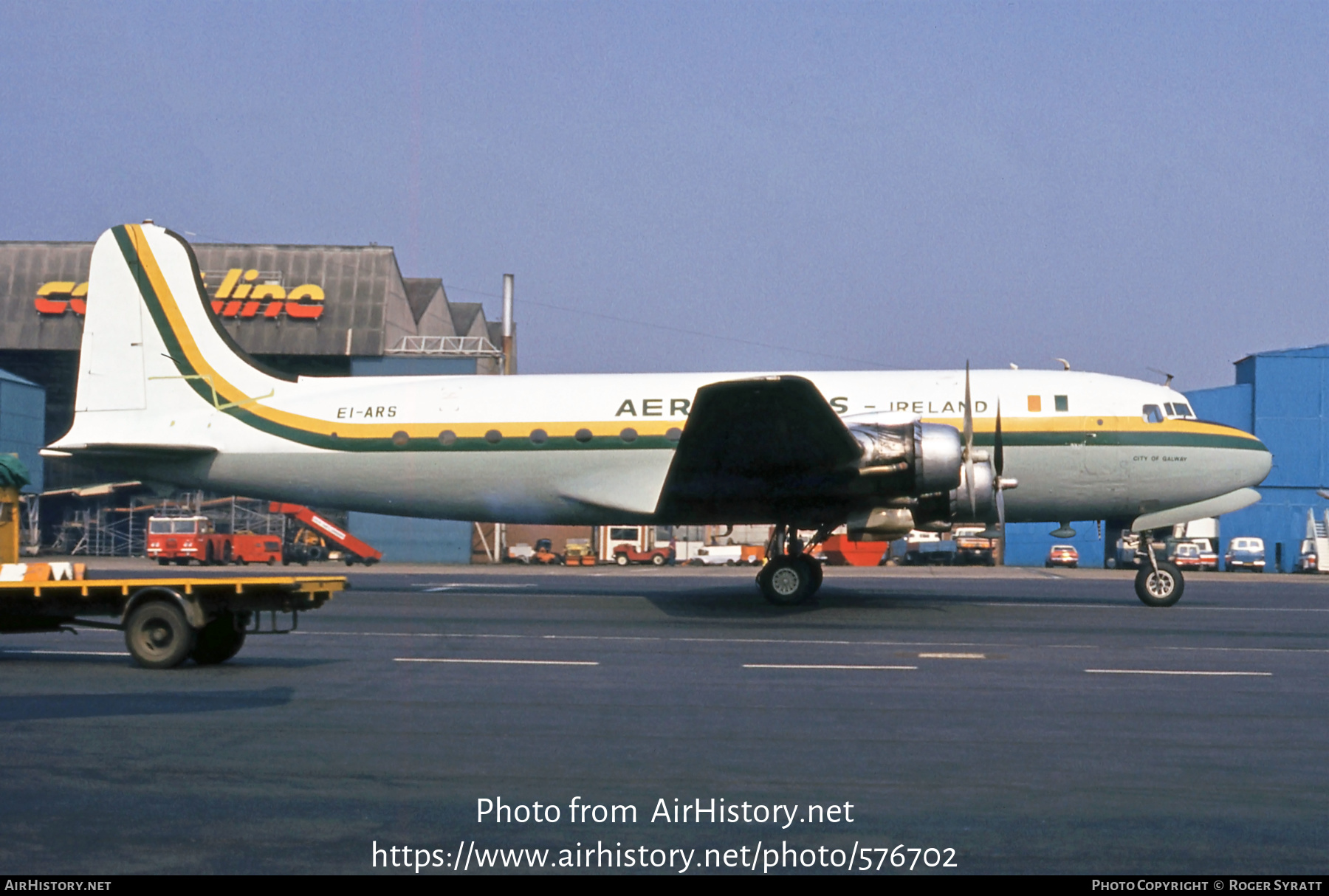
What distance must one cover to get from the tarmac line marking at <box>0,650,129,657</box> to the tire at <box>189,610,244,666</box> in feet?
4.52

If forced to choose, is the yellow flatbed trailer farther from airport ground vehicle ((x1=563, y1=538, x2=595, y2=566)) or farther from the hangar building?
the hangar building

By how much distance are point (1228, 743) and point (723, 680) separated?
4.70 metres

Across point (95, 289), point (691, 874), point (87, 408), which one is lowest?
point (691, 874)

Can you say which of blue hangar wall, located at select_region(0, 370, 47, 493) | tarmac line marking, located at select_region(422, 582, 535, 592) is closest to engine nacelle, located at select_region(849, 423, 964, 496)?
tarmac line marking, located at select_region(422, 582, 535, 592)

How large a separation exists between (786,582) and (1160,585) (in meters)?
7.03

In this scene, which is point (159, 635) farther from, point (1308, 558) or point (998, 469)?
point (1308, 558)

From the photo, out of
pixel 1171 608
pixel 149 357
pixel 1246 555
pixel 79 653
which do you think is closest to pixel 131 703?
pixel 79 653

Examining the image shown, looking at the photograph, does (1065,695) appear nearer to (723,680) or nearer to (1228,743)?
(1228,743)

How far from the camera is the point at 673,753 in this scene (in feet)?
26.6

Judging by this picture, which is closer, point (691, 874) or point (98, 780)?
point (691, 874)

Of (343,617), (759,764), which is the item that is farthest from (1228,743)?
(343,617)

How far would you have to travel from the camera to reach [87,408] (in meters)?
22.9

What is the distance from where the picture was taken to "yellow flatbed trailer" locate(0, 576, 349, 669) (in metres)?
12.1

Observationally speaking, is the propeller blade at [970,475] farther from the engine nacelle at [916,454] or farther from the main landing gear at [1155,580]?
the main landing gear at [1155,580]
